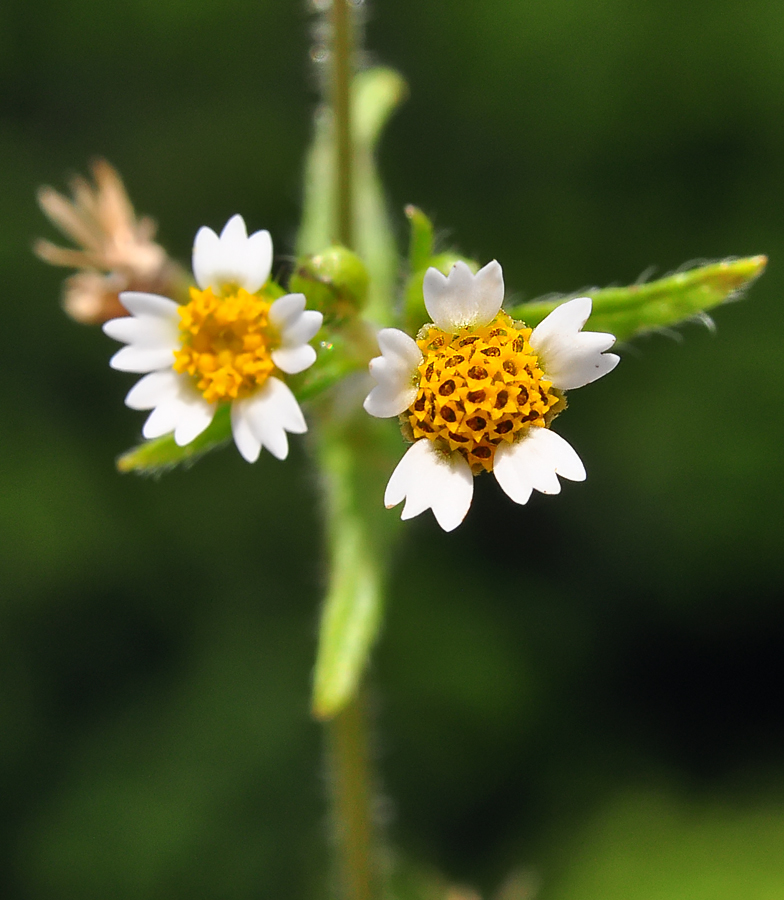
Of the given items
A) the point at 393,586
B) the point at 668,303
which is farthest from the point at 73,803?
the point at 668,303

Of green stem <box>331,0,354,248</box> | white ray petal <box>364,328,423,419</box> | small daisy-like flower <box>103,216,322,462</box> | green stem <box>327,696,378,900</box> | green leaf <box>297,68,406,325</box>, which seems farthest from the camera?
green leaf <box>297,68,406,325</box>

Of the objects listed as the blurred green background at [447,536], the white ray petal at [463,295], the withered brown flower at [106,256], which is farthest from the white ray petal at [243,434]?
the blurred green background at [447,536]

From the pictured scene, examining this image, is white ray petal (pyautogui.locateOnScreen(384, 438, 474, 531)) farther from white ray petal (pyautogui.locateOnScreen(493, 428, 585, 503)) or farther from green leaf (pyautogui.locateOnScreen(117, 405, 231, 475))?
green leaf (pyautogui.locateOnScreen(117, 405, 231, 475))

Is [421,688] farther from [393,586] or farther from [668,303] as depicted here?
[668,303]

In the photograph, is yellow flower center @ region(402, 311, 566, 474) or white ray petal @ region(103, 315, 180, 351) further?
white ray petal @ region(103, 315, 180, 351)

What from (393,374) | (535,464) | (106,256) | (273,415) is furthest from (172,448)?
(106,256)

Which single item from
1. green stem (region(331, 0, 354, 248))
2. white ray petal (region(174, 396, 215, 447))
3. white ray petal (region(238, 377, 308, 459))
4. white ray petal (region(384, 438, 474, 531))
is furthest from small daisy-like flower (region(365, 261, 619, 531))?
green stem (region(331, 0, 354, 248))

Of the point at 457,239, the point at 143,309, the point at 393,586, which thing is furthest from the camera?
the point at 393,586
